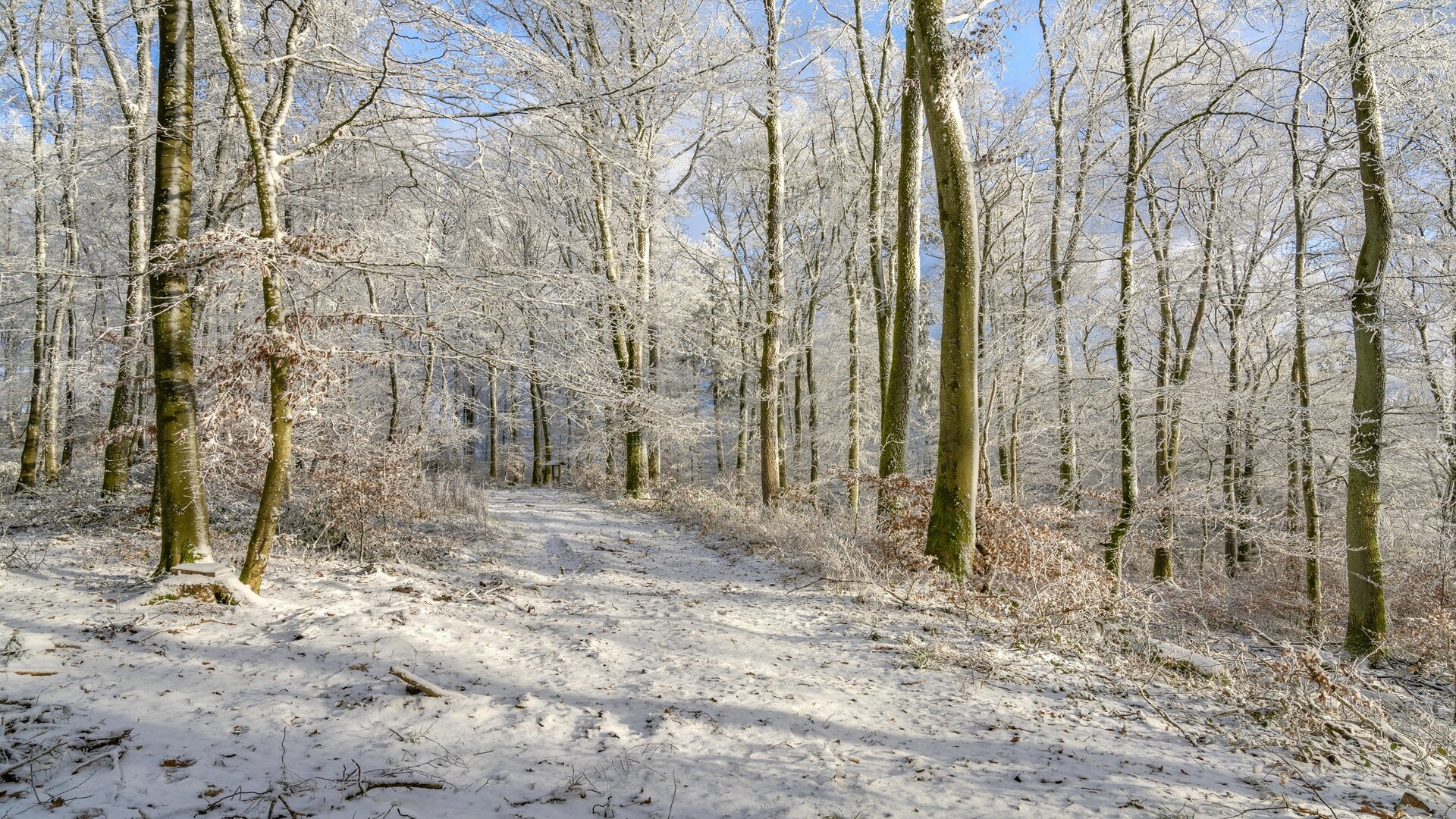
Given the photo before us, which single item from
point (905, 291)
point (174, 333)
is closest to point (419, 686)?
point (174, 333)

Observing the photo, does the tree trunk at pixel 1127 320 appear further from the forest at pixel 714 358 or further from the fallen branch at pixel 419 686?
the fallen branch at pixel 419 686

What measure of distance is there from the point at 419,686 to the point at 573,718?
892 mm

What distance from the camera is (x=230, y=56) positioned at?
432 cm

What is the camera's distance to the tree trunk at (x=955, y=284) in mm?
5766

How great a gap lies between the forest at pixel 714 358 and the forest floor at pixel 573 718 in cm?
4

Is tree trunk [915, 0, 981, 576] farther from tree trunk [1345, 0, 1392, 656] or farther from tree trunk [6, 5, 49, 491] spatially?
tree trunk [6, 5, 49, 491]

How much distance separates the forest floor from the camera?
2.56m

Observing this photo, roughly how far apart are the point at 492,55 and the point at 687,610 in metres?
4.83

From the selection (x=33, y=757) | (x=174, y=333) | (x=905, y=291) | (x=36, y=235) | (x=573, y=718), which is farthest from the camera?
(x=36, y=235)

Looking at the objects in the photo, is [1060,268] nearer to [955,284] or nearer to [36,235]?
[955,284]

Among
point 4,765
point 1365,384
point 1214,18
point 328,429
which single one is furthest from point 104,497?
point 1214,18

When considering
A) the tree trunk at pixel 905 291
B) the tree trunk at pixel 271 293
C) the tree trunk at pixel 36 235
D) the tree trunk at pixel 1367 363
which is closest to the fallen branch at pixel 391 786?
the tree trunk at pixel 271 293

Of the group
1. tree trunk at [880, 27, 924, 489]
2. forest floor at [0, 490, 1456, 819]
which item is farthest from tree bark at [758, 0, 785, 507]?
forest floor at [0, 490, 1456, 819]

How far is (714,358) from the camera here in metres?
11.1
